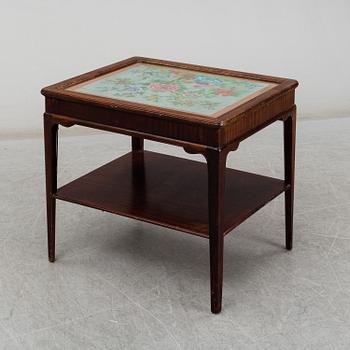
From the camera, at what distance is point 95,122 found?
3459 millimetres

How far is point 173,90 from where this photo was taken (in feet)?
11.7

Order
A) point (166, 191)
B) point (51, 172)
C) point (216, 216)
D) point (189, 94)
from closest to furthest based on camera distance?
point (216, 216) → point (189, 94) → point (51, 172) → point (166, 191)

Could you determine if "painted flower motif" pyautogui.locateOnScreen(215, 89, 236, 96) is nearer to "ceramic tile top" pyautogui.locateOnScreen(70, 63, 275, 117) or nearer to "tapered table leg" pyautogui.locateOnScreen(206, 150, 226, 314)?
"ceramic tile top" pyautogui.locateOnScreen(70, 63, 275, 117)

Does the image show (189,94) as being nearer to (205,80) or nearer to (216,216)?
(205,80)

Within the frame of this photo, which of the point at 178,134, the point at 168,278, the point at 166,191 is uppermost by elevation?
the point at 178,134

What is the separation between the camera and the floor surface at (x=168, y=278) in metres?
3.27

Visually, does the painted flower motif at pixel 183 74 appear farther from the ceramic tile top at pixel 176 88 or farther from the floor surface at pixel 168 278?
the floor surface at pixel 168 278

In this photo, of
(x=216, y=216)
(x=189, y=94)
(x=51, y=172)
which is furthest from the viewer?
(x=51, y=172)

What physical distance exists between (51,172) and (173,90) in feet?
1.68

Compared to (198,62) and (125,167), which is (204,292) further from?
(198,62)

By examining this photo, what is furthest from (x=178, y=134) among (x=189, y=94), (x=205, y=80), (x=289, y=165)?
(x=289, y=165)

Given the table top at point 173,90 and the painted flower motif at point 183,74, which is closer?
the table top at point 173,90

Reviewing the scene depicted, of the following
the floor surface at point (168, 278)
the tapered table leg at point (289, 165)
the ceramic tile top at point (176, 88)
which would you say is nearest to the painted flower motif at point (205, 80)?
the ceramic tile top at point (176, 88)

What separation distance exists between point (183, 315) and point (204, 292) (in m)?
0.18
